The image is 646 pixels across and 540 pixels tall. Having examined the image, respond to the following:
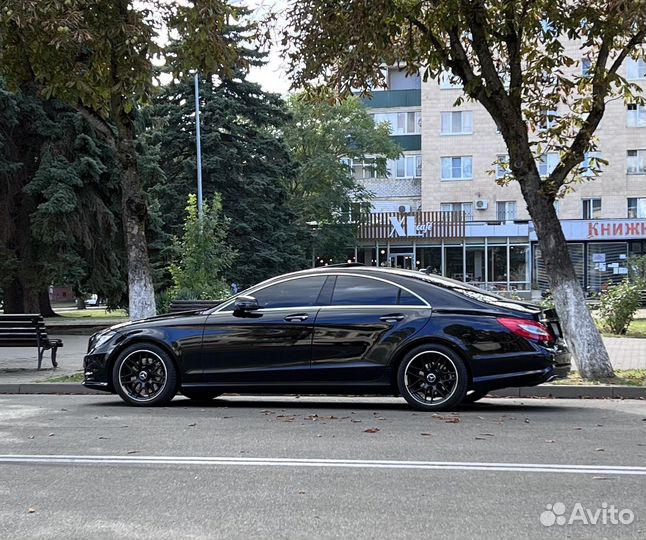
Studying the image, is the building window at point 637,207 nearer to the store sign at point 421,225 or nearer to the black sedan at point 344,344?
the store sign at point 421,225

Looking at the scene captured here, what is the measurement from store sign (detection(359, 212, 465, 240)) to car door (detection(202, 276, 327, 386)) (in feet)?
128

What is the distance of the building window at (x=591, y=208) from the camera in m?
49.7

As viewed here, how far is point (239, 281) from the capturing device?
1469 inches

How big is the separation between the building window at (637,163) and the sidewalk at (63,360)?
110 ft

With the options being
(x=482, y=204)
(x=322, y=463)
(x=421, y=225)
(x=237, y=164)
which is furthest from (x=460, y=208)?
(x=322, y=463)

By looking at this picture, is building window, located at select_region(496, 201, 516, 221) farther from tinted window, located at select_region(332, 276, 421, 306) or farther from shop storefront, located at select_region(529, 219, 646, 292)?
tinted window, located at select_region(332, 276, 421, 306)

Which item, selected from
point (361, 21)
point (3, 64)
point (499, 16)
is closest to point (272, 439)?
point (361, 21)

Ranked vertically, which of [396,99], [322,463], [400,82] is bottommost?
[322,463]

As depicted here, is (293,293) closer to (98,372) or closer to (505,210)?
(98,372)

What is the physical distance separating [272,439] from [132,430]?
156cm

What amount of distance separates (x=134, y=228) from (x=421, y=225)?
35908 mm

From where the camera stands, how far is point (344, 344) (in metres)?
8.99

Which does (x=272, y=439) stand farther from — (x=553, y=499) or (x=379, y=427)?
(x=553, y=499)

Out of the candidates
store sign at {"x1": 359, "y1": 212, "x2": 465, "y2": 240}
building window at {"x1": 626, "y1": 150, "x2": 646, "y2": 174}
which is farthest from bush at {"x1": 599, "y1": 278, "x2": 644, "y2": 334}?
building window at {"x1": 626, "y1": 150, "x2": 646, "y2": 174}
